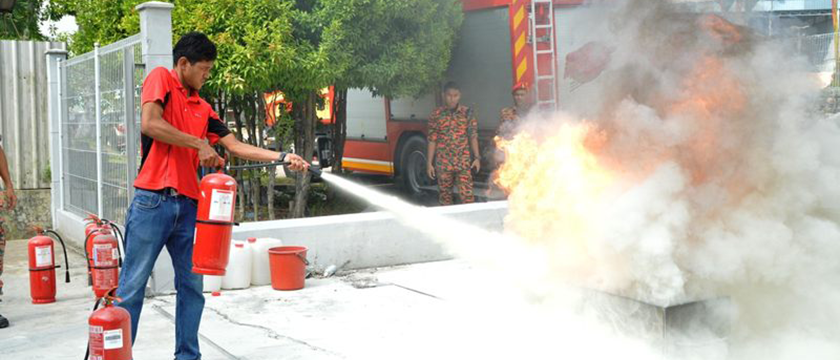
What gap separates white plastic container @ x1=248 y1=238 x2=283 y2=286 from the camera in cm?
809

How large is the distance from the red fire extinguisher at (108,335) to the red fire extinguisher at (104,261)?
310 cm

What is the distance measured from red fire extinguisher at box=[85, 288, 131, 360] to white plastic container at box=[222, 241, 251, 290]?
355cm

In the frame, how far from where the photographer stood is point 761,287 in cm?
563

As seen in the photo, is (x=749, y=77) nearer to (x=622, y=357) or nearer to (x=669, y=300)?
(x=669, y=300)

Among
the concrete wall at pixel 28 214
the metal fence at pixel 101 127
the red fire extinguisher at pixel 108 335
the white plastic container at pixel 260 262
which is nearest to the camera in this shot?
the red fire extinguisher at pixel 108 335

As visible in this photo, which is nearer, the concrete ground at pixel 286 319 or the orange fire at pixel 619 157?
the orange fire at pixel 619 157

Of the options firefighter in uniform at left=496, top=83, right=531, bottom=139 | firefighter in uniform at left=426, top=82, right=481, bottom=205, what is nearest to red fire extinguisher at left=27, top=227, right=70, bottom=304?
firefighter in uniform at left=426, top=82, right=481, bottom=205

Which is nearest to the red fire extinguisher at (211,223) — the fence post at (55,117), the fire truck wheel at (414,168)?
the fence post at (55,117)

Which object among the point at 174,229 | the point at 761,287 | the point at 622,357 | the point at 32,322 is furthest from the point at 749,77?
the point at 32,322

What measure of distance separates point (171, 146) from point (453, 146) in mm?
6233

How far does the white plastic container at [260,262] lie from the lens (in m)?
8.09

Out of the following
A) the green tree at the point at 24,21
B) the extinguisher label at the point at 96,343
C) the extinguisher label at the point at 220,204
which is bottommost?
the extinguisher label at the point at 96,343

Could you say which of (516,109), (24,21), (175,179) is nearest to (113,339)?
(175,179)

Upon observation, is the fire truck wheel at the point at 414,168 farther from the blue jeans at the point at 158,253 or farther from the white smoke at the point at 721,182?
the blue jeans at the point at 158,253
